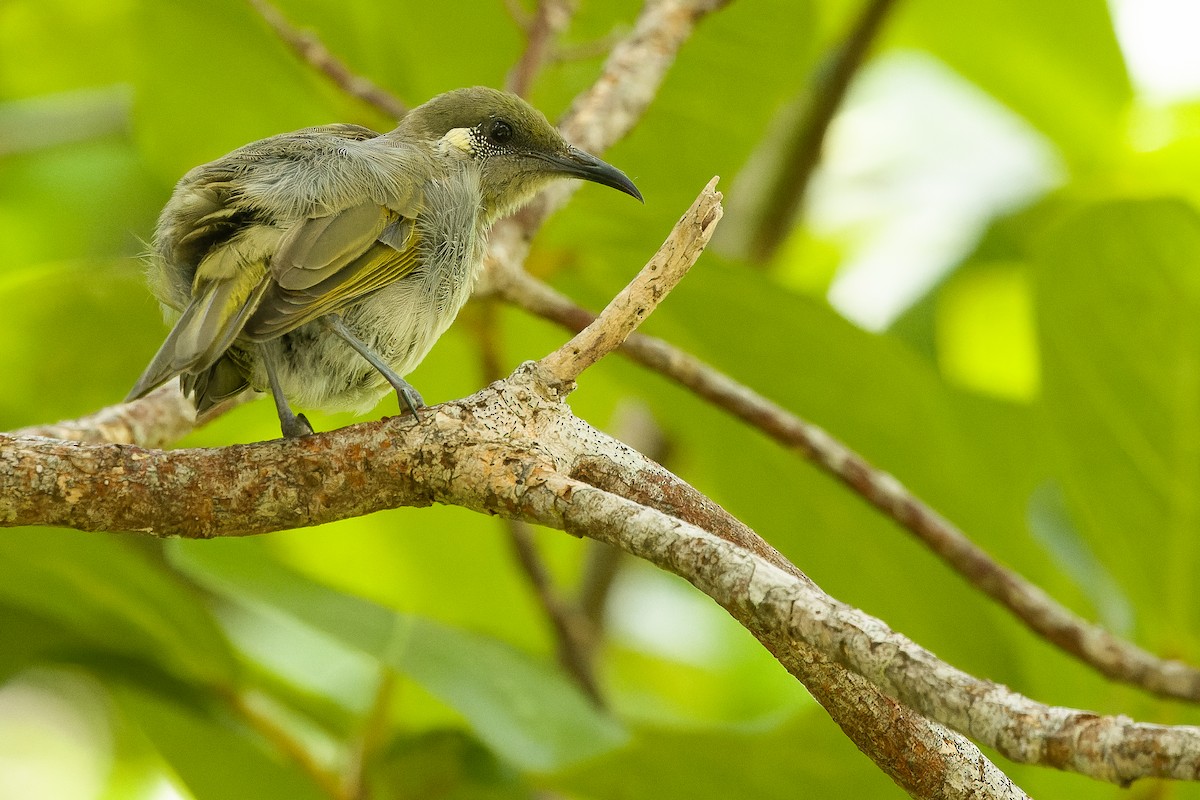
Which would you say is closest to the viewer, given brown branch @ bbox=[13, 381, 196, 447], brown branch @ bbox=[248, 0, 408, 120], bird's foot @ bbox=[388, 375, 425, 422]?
bird's foot @ bbox=[388, 375, 425, 422]

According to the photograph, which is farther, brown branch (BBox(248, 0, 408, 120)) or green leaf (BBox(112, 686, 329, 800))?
brown branch (BBox(248, 0, 408, 120))

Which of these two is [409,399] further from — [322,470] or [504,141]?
[504,141]

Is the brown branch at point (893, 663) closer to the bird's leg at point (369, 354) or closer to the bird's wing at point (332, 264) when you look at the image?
the bird's leg at point (369, 354)

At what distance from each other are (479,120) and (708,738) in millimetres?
1749

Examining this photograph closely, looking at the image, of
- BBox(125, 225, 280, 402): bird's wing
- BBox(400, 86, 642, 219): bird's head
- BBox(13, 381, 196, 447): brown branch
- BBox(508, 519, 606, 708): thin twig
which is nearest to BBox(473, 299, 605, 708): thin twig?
BBox(508, 519, 606, 708): thin twig

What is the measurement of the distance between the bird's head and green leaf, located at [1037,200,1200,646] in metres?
1.22

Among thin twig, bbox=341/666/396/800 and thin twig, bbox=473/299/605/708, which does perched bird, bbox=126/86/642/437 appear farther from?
thin twig, bbox=341/666/396/800

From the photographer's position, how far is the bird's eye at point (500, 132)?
364 centimetres

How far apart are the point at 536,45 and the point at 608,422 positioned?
1708 mm

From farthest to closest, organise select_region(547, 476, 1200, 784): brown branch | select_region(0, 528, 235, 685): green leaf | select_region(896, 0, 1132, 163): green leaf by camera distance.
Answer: select_region(896, 0, 1132, 163): green leaf < select_region(0, 528, 235, 685): green leaf < select_region(547, 476, 1200, 784): brown branch

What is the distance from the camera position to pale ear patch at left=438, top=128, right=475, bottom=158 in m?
3.51

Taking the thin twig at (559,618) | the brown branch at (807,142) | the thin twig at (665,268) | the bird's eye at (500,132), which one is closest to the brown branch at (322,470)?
the thin twig at (665,268)

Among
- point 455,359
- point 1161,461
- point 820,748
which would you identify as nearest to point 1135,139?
point 1161,461

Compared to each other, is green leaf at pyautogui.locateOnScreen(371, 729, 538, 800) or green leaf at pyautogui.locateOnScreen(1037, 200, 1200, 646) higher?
green leaf at pyautogui.locateOnScreen(1037, 200, 1200, 646)
